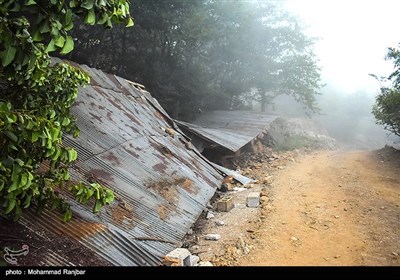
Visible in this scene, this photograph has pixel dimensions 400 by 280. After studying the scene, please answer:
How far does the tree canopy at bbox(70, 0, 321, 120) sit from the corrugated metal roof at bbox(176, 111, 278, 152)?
2246 millimetres

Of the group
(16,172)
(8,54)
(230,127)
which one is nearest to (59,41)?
(8,54)

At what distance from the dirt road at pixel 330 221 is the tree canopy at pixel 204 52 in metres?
9.71

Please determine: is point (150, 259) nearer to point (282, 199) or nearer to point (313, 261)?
point (313, 261)

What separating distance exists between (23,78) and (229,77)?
21699 mm

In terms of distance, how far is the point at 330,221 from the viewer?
22.4 feet

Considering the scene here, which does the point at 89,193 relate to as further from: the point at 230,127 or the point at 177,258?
the point at 230,127

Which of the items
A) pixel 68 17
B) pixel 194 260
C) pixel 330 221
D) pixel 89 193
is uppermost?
pixel 68 17

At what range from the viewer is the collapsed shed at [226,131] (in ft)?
38.9

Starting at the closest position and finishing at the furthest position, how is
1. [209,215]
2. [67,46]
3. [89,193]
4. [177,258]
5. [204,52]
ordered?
1. [67,46]
2. [89,193]
3. [177,258]
4. [209,215]
5. [204,52]

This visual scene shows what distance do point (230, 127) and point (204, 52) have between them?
789cm

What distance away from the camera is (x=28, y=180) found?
2.15 metres

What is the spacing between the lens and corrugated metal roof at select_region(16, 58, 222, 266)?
3502 millimetres

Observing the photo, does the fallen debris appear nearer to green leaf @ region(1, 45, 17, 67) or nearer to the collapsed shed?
the collapsed shed

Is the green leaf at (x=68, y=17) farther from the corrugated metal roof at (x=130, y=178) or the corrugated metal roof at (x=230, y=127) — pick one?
the corrugated metal roof at (x=230, y=127)
